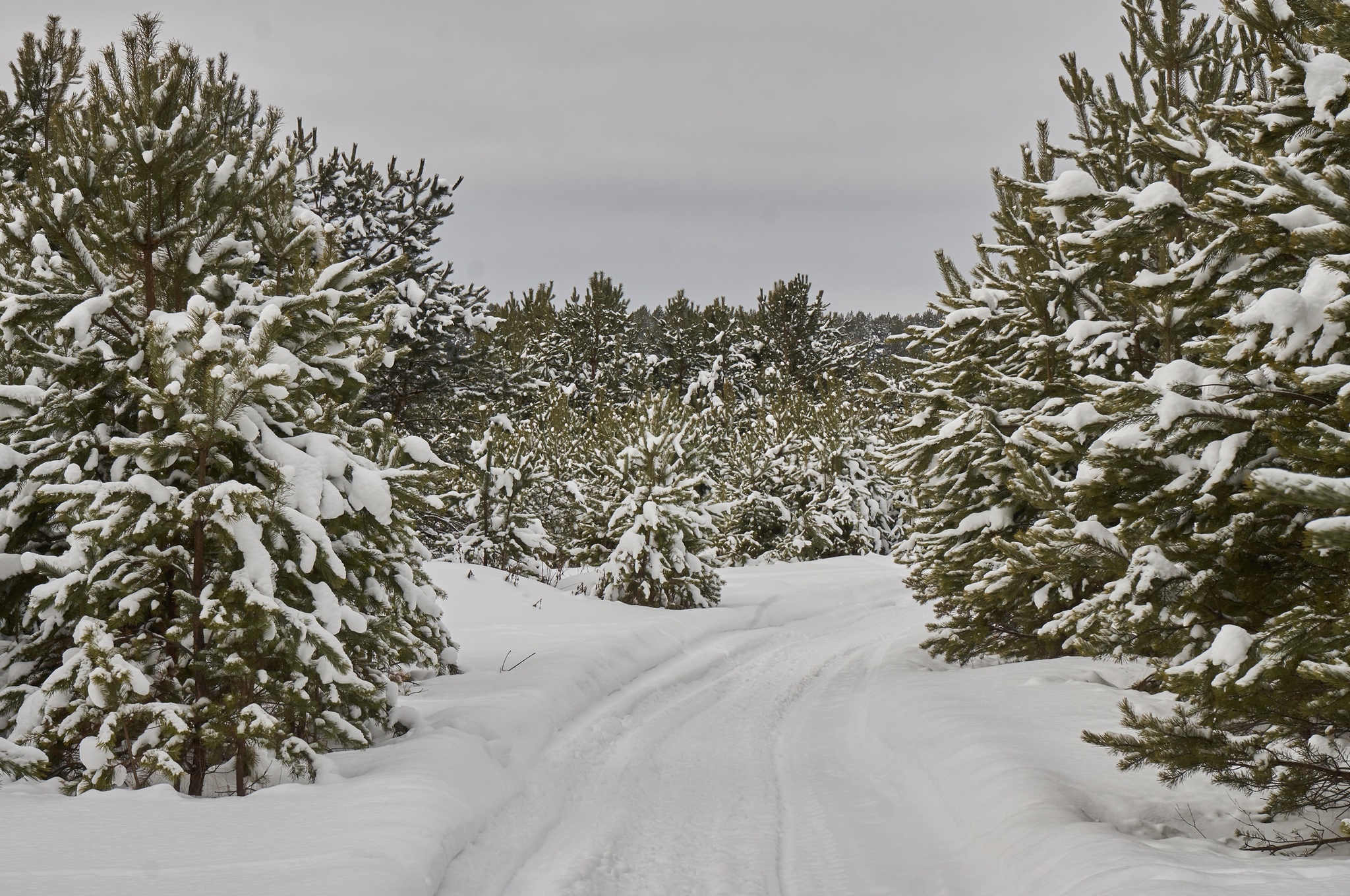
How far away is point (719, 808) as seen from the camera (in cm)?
648

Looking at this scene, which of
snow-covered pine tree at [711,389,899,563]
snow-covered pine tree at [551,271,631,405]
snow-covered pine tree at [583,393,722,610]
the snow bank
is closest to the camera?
the snow bank

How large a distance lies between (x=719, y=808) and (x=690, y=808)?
22 cm

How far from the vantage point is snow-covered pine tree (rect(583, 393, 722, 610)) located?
17812 mm

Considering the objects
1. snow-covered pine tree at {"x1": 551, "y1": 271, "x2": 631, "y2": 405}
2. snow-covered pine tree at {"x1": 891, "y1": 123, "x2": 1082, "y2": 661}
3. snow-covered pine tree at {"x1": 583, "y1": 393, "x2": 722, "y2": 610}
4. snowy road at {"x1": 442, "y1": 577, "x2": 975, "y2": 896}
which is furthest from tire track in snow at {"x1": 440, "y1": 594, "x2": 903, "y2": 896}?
snow-covered pine tree at {"x1": 551, "y1": 271, "x2": 631, "y2": 405}

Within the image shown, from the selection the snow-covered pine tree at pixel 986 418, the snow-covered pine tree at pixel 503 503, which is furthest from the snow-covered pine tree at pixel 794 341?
the snow-covered pine tree at pixel 986 418

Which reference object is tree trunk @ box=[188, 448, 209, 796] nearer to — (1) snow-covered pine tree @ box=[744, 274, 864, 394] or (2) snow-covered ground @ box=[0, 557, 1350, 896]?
(2) snow-covered ground @ box=[0, 557, 1350, 896]

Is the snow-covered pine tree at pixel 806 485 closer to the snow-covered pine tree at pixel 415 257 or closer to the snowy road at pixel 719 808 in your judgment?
the snow-covered pine tree at pixel 415 257

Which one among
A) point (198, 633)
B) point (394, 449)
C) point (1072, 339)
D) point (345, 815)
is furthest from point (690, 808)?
point (1072, 339)

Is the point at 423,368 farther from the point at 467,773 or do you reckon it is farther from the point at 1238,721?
the point at 1238,721

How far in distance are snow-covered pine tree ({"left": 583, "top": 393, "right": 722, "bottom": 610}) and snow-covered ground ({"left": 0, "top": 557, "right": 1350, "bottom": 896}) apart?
22.9ft

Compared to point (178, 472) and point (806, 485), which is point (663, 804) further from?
point (806, 485)

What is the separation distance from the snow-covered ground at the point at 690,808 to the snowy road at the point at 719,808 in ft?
0.08

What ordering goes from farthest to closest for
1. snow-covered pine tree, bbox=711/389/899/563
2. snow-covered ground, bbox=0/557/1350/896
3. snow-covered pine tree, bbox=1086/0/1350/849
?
snow-covered pine tree, bbox=711/389/899/563 → snow-covered ground, bbox=0/557/1350/896 → snow-covered pine tree, bbox=1086/0/1350/849

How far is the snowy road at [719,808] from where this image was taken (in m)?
5.16
